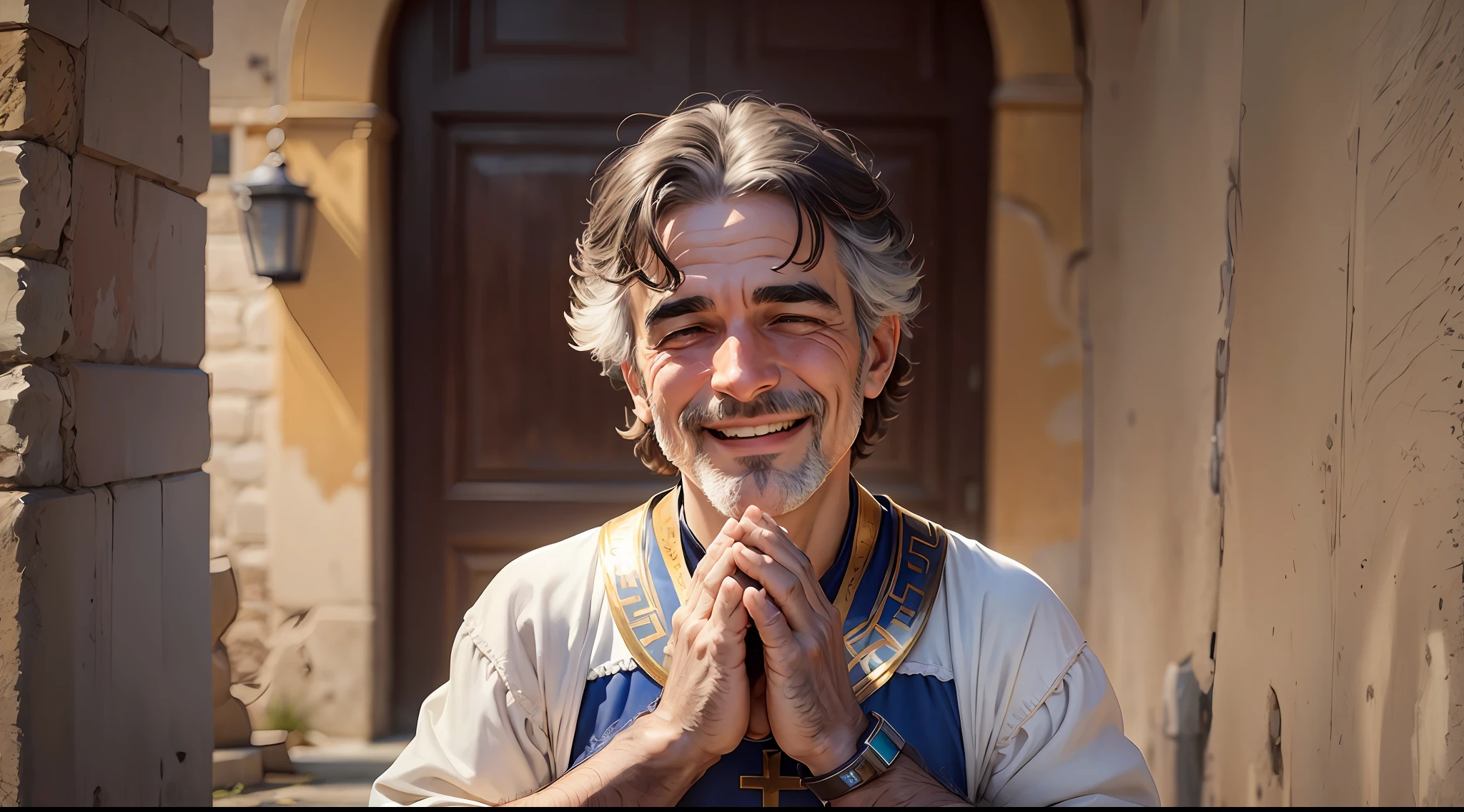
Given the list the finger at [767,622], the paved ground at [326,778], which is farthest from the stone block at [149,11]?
the paved ground at [326,778]

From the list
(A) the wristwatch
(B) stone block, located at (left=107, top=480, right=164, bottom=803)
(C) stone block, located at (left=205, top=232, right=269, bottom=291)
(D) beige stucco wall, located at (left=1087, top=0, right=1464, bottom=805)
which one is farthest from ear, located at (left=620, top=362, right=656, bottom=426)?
(C) stone block, located at (left=205, top=232, right=269, bottom=291)

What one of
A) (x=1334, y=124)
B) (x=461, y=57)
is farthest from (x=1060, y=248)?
(x=461, y=57)

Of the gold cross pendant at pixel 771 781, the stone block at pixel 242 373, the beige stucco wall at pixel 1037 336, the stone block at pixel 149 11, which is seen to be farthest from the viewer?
the stone block at pixel 242 373

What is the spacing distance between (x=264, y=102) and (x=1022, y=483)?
3071 millimetres

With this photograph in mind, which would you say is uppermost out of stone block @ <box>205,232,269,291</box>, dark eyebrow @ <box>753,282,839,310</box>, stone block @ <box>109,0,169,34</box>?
stone block @ <box>109,0,169,34</box>

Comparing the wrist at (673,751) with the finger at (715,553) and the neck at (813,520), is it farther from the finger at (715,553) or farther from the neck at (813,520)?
the neck at (813,520)

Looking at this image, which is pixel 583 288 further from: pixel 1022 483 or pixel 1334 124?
pixel 1022 483

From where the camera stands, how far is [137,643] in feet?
6.79

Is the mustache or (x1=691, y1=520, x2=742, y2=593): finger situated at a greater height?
the mustache

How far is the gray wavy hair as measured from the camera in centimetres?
157

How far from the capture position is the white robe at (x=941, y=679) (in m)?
1.51

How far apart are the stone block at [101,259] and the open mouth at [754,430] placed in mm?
1208

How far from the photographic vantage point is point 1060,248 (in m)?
3.85

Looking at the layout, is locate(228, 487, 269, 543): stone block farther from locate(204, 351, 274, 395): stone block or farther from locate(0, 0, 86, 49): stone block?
locate(0, 0, 86, 49): stone block
